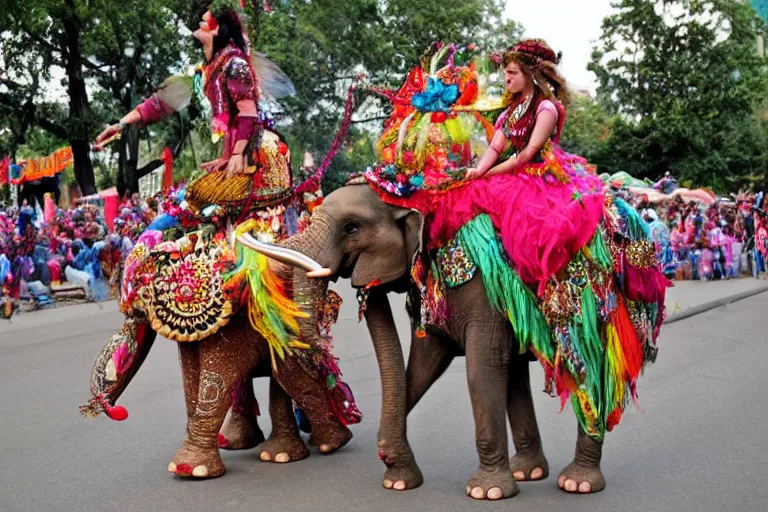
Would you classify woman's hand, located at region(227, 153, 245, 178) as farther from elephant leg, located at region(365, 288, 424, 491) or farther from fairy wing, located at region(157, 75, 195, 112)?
elephant leg, located at region(365, 288, 424, 491)

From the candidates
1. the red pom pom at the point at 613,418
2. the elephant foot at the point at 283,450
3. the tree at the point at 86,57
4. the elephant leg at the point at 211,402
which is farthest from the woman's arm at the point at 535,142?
the tree at the point at 86,57

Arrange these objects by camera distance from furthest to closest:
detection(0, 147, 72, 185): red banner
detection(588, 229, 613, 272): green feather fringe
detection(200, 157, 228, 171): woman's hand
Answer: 1. detection(0, 147, 72, 185): red banner
2. detection(200, 157, 228, 171): woman's hand
3. detection(588, 229, 613, 272): green feather fringe

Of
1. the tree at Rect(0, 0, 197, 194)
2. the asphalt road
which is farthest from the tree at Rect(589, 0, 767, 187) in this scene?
the asphalt road

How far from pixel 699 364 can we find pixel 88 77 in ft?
82.4

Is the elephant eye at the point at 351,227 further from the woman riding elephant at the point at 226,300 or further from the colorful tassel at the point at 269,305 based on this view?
the colorful tassel at the point at 269,305

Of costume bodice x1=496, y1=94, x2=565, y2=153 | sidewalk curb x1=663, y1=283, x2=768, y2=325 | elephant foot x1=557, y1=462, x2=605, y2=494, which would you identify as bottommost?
sidewalk curb x1=663, y1=283, x2=768, y2=325

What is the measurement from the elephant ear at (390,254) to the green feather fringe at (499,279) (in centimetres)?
23

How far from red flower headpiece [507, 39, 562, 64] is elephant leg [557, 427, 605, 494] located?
1.89 meters

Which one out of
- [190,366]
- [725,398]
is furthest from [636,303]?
[725,398]

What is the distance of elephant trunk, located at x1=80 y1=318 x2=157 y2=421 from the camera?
221 inches

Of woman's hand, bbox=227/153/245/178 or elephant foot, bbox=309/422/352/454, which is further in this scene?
elephant foot, bbox=309/422/352/454

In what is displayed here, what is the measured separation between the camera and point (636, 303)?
5211 mm

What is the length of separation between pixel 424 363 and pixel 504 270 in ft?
2.40

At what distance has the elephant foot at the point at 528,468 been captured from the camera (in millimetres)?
5348
